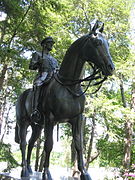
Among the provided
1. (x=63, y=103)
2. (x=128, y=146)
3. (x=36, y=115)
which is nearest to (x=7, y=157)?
(x=128, y=146)

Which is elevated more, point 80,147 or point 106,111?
point 106,111

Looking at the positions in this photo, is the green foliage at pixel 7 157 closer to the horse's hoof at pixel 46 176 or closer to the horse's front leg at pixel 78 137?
the horse's hoof at pixel 46 176

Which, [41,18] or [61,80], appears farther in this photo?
[41,18]

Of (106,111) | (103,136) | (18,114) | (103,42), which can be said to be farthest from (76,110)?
(103,136)

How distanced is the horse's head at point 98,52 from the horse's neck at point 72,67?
0.20 meters

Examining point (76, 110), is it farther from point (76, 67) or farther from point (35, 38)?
point (35, 38)

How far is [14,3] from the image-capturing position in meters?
7.94

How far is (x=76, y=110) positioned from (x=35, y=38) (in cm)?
811

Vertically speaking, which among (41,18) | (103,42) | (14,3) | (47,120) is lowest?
(47,120)

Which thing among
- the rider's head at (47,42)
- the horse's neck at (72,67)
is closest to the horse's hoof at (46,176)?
the horse's neck at (72,67)

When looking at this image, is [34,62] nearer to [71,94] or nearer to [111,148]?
[71,94]

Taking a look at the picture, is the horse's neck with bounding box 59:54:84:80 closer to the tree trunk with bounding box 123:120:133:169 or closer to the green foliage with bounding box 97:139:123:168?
the tree trunk with bounding box 123:120:133:169

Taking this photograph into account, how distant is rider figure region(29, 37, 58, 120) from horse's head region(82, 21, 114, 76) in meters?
0.91

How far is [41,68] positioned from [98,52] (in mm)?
1355
